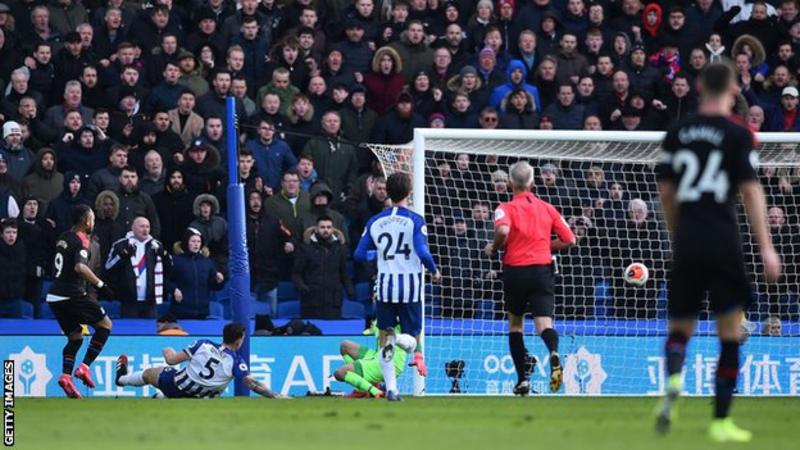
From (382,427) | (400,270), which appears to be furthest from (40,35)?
(382,427)

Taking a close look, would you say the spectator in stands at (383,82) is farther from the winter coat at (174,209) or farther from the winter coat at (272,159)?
the winter coat at (174,209)

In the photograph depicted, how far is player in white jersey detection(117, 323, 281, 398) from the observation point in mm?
16422

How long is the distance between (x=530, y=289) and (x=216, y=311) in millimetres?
6168

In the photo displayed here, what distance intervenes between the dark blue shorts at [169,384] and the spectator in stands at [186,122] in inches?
208

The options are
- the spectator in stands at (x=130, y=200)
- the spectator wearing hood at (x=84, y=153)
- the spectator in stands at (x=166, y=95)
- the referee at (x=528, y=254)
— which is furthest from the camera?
the spectator in stands at (x=166, y=95)

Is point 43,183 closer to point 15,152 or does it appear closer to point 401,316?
point 15,152

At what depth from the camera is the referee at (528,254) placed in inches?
596

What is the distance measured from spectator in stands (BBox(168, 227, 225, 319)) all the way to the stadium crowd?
0.03 meters

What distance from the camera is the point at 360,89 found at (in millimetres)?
22047

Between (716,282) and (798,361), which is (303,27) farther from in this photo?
(716,282)

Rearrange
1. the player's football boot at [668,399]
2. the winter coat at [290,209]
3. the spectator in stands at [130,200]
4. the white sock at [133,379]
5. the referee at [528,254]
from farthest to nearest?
the winter coat at [290,209], the spectator in stands at [130,200], the white sock at [133,379], the referee at [528,254], the player's football boot at [668,399]

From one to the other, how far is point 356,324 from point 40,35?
6091 mm

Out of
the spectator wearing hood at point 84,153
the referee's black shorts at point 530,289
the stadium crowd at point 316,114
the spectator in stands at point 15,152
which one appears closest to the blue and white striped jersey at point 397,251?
the referee's black shorts at point 530,289

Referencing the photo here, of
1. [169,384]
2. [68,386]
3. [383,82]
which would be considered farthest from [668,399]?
→ [383,82]
